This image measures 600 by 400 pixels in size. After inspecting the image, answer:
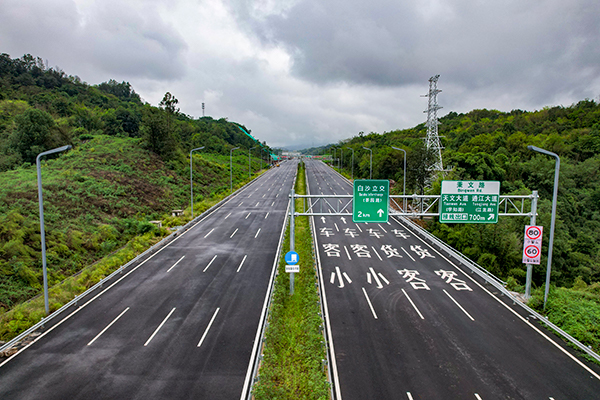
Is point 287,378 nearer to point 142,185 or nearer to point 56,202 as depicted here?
point 56,202

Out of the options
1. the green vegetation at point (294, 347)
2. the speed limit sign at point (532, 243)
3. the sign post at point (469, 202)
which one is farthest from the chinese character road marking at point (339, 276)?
the speed limit sign at point (532, 243)

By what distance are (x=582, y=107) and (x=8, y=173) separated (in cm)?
11518

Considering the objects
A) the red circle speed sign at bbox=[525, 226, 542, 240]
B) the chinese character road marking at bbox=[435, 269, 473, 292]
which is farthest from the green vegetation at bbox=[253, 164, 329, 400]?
the red circle speed sign at bbox=[525, 226, 542, 240]

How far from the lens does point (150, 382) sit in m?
11.6

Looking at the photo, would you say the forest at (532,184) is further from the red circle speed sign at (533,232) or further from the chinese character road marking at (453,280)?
the red circle speed sign at (533,232)

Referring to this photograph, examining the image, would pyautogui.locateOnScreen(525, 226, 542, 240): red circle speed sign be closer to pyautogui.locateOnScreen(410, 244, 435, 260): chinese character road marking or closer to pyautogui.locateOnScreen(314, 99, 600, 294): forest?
pyautogui.locateOnScreen(314, 99, 600, 294): forest

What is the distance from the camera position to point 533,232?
18250mm

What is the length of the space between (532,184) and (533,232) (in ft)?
107

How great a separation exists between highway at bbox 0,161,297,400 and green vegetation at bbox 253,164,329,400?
3.01ft

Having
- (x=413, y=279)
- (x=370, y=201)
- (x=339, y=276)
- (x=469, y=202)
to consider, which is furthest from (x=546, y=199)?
(x=339, y=276)

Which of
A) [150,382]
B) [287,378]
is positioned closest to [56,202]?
[150,382]

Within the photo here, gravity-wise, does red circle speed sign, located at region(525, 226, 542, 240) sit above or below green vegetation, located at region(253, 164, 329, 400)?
above

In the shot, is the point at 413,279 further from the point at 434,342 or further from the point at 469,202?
the point at 434,342

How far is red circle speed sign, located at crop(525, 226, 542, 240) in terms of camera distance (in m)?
18.2
